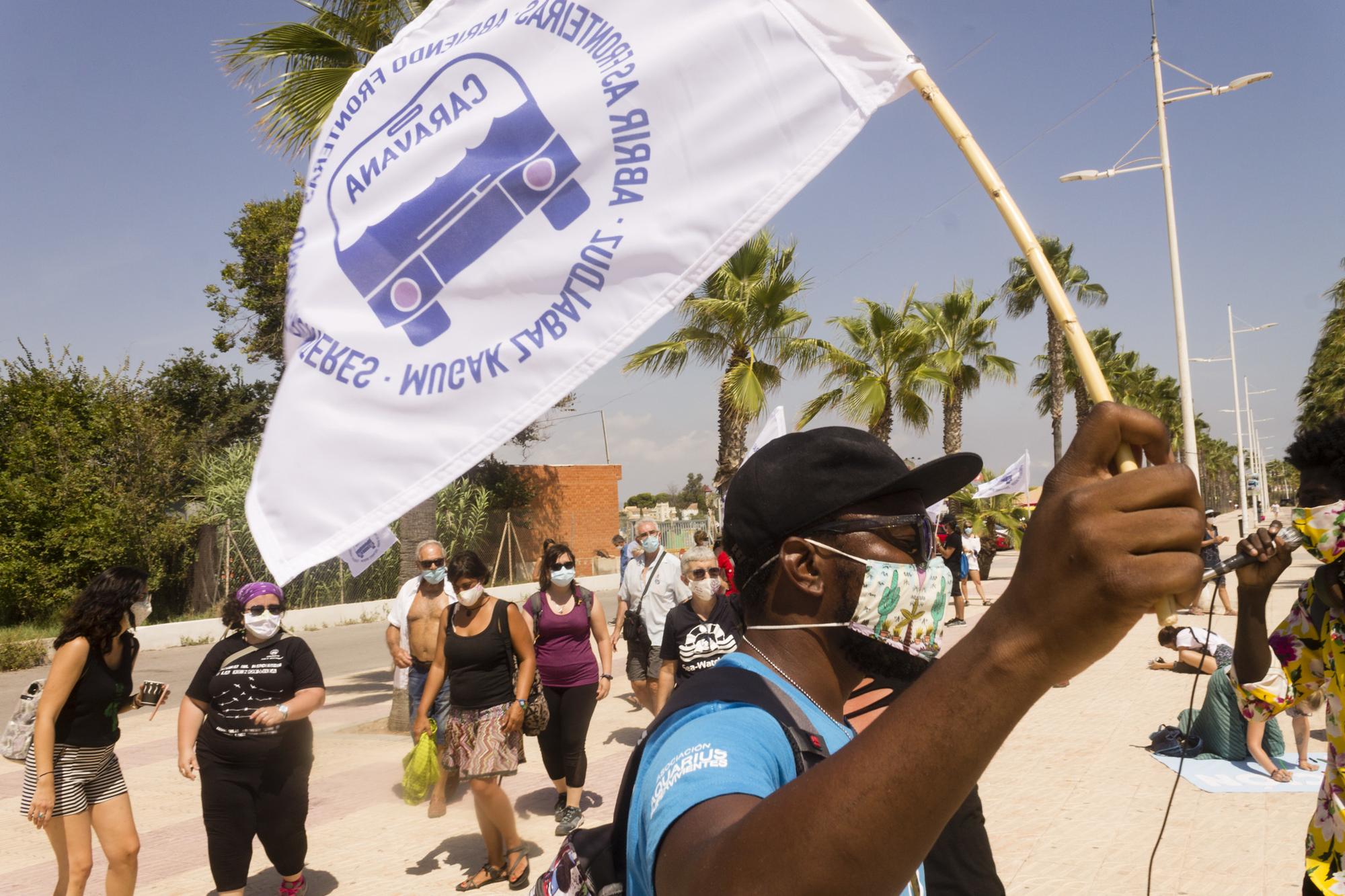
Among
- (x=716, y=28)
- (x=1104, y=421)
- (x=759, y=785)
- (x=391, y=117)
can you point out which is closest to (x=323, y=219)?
(x=391, y=117)

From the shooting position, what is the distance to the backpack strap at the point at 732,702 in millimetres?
1414

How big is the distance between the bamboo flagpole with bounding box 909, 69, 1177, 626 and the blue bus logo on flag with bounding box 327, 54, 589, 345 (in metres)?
0.98

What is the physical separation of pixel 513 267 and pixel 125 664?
14.6 feet

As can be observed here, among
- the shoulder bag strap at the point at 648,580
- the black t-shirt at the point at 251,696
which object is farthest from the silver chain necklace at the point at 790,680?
the shoulder bag strap at the point at 648,580

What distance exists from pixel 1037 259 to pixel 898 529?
1.85ft

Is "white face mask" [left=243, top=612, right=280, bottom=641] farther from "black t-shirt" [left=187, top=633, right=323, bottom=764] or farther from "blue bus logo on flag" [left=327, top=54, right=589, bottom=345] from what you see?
"blue bus logo on flag" [left=327, top=54, right=589, bottom=345]

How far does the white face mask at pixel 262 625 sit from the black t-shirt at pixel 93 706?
2.01 feet

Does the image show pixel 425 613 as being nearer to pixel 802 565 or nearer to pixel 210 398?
pixel 802 565

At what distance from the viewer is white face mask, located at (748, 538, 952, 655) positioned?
1.82m

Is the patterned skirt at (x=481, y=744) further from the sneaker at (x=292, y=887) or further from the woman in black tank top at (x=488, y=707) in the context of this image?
the sneaker at (x=292, y=887)


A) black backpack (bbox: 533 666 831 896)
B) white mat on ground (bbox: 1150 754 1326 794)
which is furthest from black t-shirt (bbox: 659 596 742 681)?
black backpack (bbox: 533 666 831 896)

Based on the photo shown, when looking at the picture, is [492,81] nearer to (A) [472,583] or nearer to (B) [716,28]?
(B) [716,28]

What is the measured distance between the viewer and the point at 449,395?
2266mm

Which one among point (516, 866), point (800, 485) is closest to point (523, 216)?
point (800, 485)
